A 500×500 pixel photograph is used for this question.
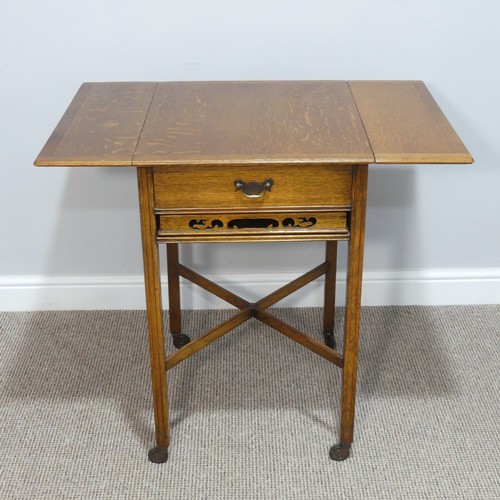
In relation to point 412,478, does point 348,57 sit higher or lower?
higher

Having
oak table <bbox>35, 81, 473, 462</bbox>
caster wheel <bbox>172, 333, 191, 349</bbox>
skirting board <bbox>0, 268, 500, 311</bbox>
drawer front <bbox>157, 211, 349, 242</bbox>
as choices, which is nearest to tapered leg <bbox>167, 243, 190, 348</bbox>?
caster wheel <bbox>172, 333, 191, 349</bbox>

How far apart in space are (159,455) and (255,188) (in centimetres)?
73

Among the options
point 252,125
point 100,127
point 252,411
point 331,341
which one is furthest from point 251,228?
point 331,341

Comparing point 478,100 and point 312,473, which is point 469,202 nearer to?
point 478,100

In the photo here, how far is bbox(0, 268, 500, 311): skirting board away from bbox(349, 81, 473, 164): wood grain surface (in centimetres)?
71

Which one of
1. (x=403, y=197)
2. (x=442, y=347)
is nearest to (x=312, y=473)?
(x=442, y=347)

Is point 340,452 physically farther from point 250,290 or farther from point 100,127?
point 100,127

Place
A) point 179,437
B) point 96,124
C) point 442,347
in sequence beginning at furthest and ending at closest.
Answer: point 442,347 → point 179,437 → point 96,124

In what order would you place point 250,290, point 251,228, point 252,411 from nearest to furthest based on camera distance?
point 251,228, point 252,411, point 250,290

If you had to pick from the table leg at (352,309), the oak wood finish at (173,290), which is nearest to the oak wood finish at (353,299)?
the table leg at (352,309)

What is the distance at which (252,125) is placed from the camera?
1.87 m

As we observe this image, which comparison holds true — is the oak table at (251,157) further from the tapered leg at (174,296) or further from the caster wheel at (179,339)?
the caster wheel at (179,339)

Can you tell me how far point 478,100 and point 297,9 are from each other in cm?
56

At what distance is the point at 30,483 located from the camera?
2.04m
